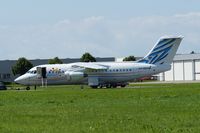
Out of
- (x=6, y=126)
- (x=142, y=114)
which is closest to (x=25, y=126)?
(x=6, y=126)

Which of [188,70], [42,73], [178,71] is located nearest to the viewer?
[42,73]

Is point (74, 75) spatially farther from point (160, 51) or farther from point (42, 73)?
point (160, 51)

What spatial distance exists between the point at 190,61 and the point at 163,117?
368ft

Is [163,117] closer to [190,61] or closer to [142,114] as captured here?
[142,114]

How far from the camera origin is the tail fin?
79375 mm

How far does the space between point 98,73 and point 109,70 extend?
5.19 feet

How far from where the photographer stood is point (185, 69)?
441 feet

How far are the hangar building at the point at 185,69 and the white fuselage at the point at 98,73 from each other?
165 ft

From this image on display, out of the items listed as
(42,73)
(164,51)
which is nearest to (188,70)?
(164,51)

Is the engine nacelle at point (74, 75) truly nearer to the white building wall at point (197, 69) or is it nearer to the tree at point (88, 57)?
the white building wall at point (197, 69)

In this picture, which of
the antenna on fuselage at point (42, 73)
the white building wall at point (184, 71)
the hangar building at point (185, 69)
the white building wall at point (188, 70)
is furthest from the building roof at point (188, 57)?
the antenna on fuselage at point (42, 73)

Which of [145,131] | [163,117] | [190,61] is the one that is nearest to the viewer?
[145,131]

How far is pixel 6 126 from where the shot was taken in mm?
20109

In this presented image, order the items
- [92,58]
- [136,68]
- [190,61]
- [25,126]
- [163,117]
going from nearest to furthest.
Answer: [25,126]
[163,117]
[136,68]
[190,61]
[92,58]
